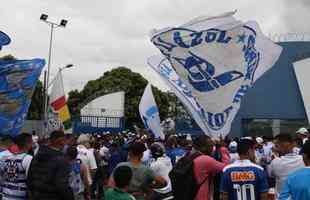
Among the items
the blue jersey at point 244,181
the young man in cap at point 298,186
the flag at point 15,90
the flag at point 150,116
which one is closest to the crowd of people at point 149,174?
the blue jersey at point 244,181

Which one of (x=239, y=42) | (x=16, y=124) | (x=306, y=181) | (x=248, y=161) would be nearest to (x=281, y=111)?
(x=239, y=42)

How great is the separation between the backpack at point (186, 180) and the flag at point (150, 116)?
922cm

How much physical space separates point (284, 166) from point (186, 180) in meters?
1.25

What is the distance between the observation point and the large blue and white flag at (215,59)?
1148 centimetres

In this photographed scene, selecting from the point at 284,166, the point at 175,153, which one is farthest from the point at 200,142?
the point at 175,153

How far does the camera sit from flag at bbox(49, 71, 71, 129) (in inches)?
803

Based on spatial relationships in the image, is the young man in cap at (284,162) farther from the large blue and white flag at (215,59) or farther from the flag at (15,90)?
the flag at (15,90)

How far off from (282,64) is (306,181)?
3001cm

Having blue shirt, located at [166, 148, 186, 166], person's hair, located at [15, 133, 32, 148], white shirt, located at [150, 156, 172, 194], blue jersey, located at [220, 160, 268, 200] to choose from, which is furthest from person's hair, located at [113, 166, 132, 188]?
blue shirt, located at [166, 148, 186, 166]

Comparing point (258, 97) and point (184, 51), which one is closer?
point (184, 51)

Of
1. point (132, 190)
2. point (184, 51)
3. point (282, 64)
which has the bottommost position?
point (132, 190)

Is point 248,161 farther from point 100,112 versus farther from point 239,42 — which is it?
point 100,112

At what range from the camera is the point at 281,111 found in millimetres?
33969

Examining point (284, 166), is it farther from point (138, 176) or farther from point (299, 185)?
point (299, 185)
